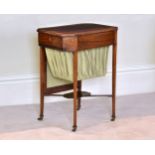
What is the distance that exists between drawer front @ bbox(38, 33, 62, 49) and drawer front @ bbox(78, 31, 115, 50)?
0.15m

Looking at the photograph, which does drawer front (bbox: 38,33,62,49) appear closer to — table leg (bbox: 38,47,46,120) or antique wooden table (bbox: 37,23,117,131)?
antique wooden table (bbox: 37,23,117,131)

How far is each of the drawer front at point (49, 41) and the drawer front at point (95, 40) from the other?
152 mm

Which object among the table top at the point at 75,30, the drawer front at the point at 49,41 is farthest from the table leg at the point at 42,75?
the table top at the point at 75,30

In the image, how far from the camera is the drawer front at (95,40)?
299 cm

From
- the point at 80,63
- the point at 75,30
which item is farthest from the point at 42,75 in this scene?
the point at 75,30

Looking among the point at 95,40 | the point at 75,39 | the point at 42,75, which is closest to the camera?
the point at 75,39

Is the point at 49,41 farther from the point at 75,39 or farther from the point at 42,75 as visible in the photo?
the point at 42,75

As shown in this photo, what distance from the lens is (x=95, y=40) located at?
3.07m

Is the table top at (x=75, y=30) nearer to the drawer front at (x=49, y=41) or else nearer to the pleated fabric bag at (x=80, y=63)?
the drawer front at (x=49, y=41)

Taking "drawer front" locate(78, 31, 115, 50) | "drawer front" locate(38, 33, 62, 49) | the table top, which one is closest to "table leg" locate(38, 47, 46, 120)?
"drawer front" locate(38, 33, 62, 49)

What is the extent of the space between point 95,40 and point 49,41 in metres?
0.34

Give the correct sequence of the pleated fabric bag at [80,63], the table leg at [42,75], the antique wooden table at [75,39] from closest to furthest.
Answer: the antique wooden table at [75,39] → the pleated fabric bag at [80,63] → the table leg at [42,75]

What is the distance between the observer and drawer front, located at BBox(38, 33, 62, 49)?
299cm
